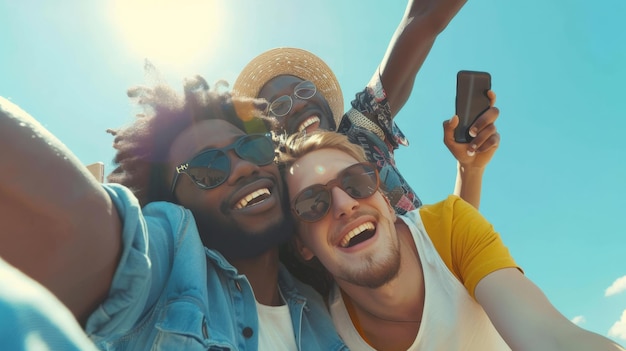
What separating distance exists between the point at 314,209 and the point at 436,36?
209 centimetres

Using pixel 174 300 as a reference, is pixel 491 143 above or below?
above

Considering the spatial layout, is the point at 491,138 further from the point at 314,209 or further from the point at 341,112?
the point at 341,112

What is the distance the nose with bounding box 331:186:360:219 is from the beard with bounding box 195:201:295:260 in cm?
29

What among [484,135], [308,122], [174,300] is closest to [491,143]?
[484,135]

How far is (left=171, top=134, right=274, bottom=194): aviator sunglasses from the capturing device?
229 cm

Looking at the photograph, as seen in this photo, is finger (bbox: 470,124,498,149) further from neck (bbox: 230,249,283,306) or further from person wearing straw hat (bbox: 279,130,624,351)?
neck (bbox: 230,249,283,306)

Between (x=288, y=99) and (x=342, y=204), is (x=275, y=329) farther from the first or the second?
(x=288, y=99)

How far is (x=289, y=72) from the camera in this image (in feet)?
14.1

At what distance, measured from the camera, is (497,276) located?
1875 mm

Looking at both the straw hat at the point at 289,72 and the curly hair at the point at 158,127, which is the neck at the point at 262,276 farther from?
the straw hat at the point at 289,72

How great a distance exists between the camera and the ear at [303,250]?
2.47 meters

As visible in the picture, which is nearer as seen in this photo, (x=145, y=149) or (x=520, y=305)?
(x=520, y=305)

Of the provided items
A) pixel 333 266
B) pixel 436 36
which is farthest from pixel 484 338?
pixel 436 36

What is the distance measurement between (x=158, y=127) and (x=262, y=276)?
1071mm
